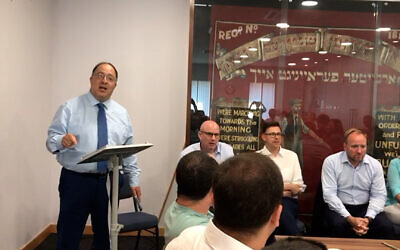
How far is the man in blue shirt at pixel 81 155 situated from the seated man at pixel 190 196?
1.38 meters

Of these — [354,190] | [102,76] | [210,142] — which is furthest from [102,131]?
[354,190]

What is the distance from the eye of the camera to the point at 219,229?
44.2 inches

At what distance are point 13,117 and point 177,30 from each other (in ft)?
6.29

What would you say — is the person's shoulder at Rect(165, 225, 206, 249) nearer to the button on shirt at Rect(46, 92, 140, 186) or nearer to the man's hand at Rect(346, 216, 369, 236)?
the button on shirt at Rect(46, 92, 140, 186)

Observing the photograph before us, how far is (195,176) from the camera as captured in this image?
1.73m

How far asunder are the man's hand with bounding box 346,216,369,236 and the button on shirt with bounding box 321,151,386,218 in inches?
8.3

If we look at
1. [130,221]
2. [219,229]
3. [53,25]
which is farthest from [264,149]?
[219,229]

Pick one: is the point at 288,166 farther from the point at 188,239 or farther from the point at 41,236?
the point at 188,239

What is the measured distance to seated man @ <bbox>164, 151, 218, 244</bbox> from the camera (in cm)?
169

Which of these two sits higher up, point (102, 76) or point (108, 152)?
point (102, 76)

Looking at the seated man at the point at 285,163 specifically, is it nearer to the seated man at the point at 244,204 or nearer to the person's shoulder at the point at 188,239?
the person's shoulder at the point at 188,239

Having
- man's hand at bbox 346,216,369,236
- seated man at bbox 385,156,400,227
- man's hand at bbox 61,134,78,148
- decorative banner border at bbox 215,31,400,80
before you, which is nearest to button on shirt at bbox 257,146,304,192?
man's hand at bbox 346,216,369,236

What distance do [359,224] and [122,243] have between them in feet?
7.30

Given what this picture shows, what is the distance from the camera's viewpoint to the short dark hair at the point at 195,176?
5.67 feet
